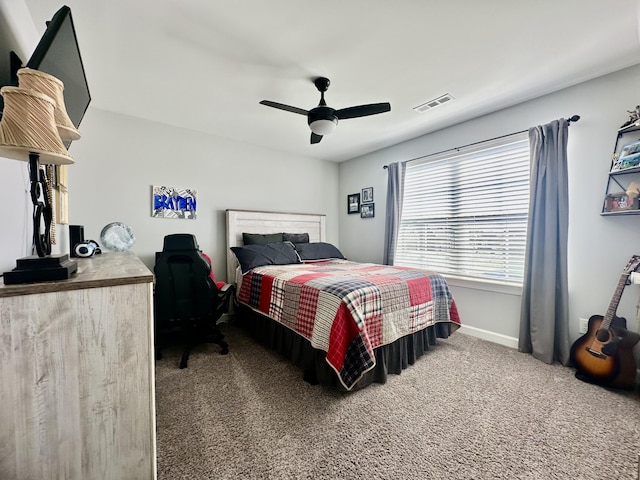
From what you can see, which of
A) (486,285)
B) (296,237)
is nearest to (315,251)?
(296,237)

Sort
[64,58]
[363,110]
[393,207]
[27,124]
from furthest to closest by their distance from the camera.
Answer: [393,207], [363,110], [64,58], [27,124]

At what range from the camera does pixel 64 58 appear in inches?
45.4

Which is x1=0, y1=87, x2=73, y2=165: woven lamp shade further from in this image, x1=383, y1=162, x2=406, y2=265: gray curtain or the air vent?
x1=383, y1=162, x2=406, y2=265: gray curtain

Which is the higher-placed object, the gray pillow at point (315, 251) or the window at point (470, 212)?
the window at point (470, 212)

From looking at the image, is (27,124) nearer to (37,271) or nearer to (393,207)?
(37,271)

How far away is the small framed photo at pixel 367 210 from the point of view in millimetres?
4234

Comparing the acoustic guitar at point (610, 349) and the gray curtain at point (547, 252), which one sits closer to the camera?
the acoustic guitar at point (610, 349)

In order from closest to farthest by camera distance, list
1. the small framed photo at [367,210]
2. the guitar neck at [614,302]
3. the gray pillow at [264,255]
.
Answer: the guitar neck at [614,302] → the gray pillow at [264,255] → the small framed photo at [367,210]

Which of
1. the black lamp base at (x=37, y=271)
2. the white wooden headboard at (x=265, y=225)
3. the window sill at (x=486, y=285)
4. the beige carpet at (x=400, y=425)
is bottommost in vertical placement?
the beige carpet at (x=400, y=425)

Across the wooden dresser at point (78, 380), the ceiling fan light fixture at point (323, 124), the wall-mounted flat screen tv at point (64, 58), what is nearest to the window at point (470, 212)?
the ceiling fan light fixture at point (323, 124)

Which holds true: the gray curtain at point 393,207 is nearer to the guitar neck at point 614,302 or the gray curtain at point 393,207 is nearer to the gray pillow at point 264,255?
the gray pillow at point 264,255

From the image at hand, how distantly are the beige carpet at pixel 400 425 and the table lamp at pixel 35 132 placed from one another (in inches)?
43.6

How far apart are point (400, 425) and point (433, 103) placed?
9.45 feet

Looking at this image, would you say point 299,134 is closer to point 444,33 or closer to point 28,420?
point 444,33
